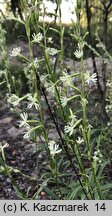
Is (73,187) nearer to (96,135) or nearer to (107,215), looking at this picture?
(107,215)

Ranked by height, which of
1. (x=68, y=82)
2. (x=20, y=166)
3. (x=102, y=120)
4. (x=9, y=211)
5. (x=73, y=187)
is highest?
(x=68, y=82)

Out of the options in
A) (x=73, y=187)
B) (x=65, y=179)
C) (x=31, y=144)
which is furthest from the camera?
(x=31, y=144)

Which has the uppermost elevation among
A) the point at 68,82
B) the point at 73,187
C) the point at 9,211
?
the point at 68,82

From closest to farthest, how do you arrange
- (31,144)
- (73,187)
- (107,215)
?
1. (107,215)
2. (73,187)
3. (31,144)

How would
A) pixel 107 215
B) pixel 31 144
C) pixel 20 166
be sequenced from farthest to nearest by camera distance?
1. pixel 31 144
2. pixel 20 166
3. pixel 107 215

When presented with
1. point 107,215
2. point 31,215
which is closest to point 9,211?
point 31,215

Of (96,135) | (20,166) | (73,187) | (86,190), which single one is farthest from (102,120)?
(86,190)

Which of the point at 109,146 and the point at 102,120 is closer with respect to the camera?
the point at 109,146

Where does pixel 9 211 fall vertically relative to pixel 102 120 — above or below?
above

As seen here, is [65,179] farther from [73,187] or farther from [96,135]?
[73,187]
